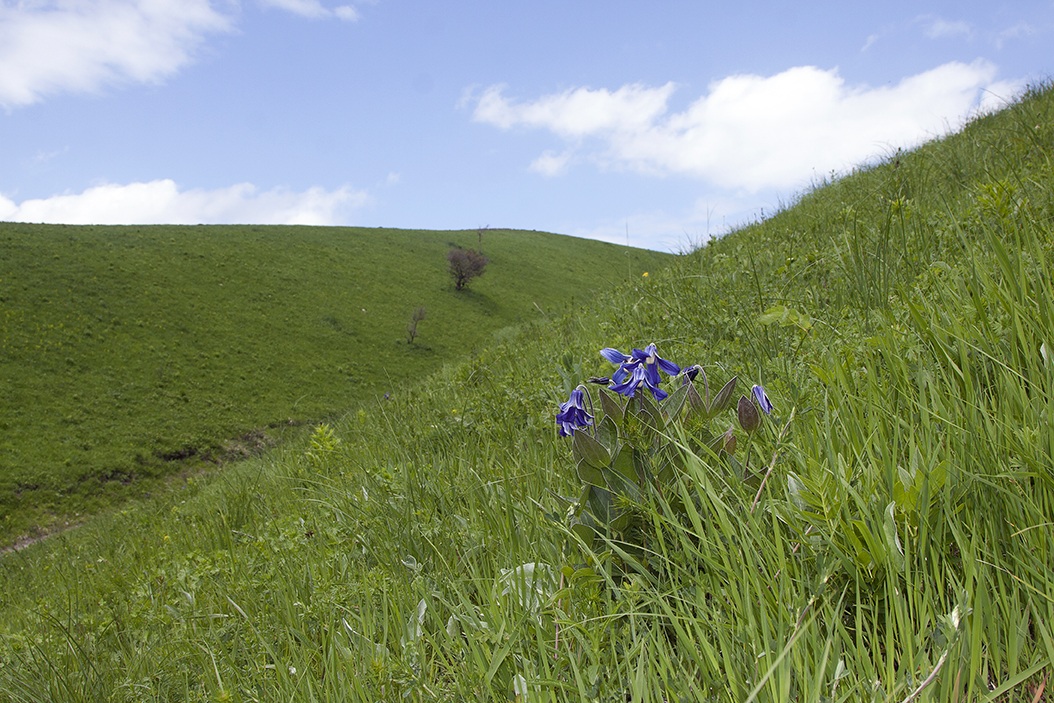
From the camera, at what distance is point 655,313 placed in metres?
5.32

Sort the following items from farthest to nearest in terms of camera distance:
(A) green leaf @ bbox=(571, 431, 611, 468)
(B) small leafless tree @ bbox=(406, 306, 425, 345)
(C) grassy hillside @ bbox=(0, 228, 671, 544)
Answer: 1. (B) small leafless tree @ bbox=(406, 306, 425, 345)
2. (C) grassy hillside @ bbox=(0, 228, 671, 544)
3. (A) green leaf @ bbox=(571, 431, 611, 468)

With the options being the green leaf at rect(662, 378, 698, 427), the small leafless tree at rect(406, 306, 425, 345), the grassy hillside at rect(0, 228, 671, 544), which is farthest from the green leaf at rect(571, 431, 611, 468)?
the small leafless tree at rect(406, 306, 425, 345)

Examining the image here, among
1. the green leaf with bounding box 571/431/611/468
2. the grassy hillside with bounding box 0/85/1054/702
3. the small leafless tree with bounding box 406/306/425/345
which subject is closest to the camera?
the grassy hillside with bounding box 0/85/1054/702

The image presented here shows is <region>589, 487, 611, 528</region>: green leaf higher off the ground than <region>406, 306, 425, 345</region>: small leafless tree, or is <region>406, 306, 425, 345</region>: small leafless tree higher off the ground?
<region>406, 306, 425, 345</region>: small leafless tree

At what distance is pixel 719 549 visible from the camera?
1465 mm

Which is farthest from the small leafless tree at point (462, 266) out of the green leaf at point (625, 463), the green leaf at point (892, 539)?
the green leaf at point (892, 539)

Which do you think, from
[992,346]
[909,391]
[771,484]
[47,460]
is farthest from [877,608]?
[47,460]

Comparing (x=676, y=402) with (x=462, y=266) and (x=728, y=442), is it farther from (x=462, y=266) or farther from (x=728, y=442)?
(x=462, y=266)

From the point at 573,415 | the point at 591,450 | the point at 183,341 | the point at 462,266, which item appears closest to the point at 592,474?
the point at 591,450

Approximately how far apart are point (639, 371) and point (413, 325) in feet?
148

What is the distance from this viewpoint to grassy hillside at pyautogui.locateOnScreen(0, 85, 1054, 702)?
4.16 ft

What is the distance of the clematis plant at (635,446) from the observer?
1.85 m

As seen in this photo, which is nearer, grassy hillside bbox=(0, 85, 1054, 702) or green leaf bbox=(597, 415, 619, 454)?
grassy hillside bbox=(0, 85, 1054, 702)

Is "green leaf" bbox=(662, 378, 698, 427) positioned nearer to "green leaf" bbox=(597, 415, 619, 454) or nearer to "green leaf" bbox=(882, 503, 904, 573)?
"green leaf" bbox=(597, 415, 619, 454)
